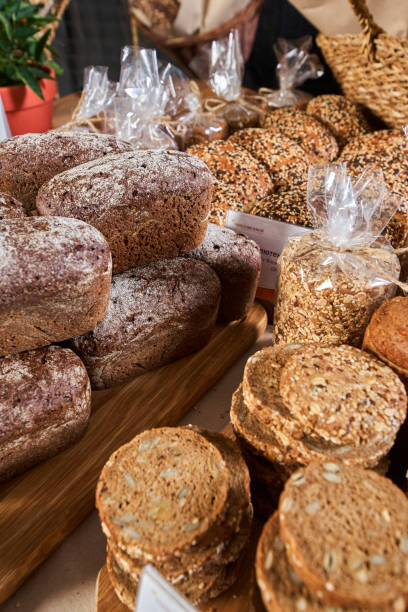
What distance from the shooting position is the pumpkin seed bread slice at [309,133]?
2588 millimetres

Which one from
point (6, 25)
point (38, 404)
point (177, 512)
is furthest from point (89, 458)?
point (6, 25)

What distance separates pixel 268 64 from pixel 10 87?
188cm

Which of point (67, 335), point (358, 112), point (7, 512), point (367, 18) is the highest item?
point (367, 18)

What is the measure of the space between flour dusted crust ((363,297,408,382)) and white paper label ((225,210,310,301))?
1.94 ft

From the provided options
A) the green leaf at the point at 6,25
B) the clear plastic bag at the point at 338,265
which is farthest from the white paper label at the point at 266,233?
the green leaf at the point at 6,25

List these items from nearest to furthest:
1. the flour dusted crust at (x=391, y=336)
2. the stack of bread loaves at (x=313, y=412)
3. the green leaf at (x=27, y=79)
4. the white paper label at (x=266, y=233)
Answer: the stack of bread loaves at (x=313, y=412)
the flour dusted crust at (x=391, y=336)
the white paper label at (x=266, y=233)
the green leaf at (x=27, y=79)

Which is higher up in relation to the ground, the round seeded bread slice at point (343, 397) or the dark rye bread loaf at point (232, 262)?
the round seeded bread slice at point (343, 397)

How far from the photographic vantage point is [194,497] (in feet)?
2.84

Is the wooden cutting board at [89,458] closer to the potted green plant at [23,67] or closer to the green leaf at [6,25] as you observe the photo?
the potted green plant at [23,67]

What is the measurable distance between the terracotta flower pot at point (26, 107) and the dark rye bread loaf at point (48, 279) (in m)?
1.74

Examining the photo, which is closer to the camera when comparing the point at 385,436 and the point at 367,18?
the point at 385,436

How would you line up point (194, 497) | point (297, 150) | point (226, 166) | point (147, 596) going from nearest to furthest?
point (147, 596) < point (194, 497) < point (226, 166) < point (297, 150)

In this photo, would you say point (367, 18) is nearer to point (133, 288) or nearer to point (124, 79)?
point (124, 79)

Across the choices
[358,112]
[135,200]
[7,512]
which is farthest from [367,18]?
[7,512]
